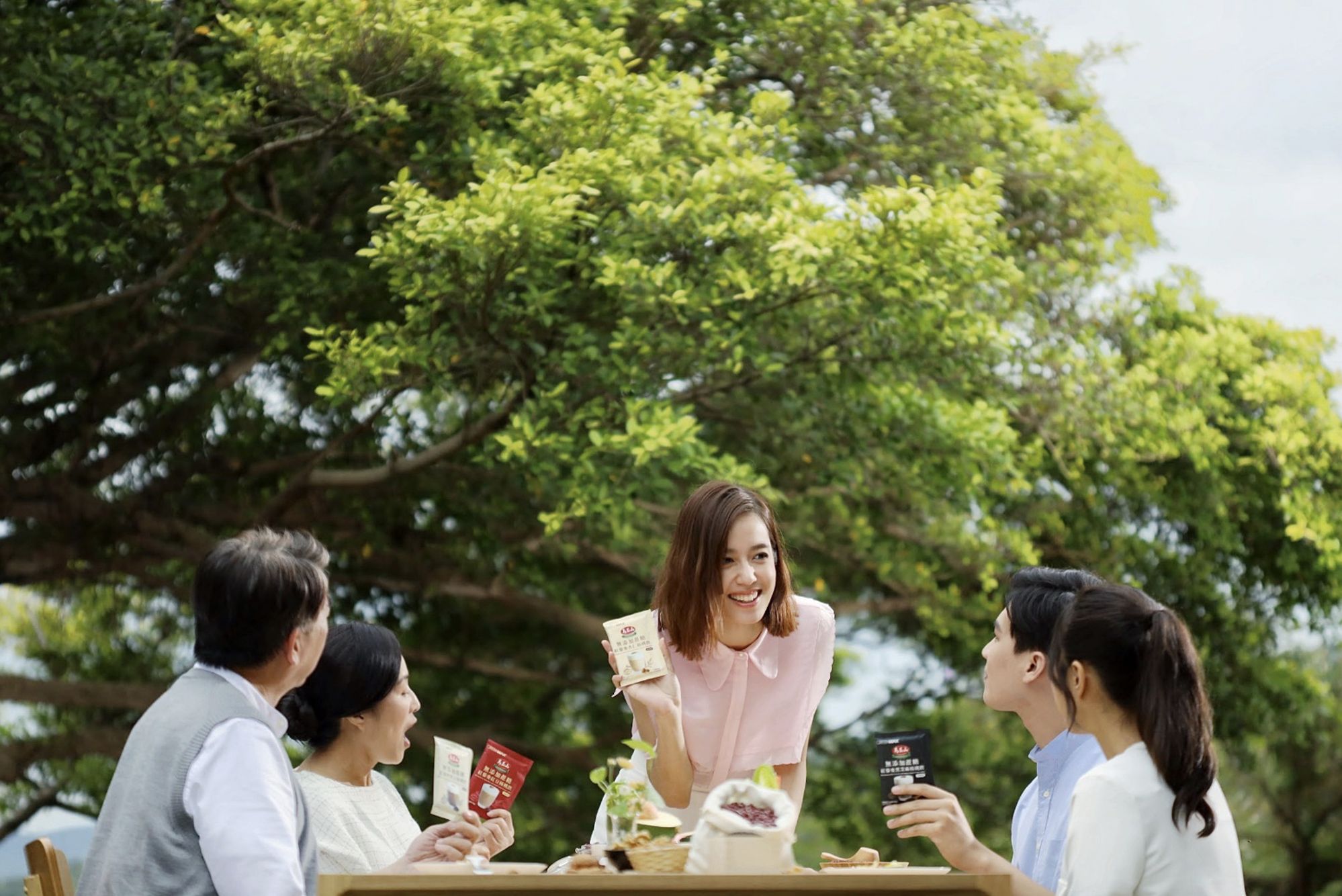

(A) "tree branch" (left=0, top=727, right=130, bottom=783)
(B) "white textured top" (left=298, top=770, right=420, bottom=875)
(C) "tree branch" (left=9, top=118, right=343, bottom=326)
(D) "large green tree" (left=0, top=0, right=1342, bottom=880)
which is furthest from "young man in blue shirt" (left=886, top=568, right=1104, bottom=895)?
(A) "tree branch" (left=0, top=727, right=130, bottom=783)

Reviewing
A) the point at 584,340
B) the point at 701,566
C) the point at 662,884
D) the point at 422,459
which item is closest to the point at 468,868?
the point at 662,884

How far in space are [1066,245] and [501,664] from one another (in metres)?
4.62

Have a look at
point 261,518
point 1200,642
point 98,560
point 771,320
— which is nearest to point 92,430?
point 98,560

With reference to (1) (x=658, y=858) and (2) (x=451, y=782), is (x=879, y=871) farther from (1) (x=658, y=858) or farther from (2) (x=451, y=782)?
(2) (x=451, y=782)

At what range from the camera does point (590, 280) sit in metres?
6.84

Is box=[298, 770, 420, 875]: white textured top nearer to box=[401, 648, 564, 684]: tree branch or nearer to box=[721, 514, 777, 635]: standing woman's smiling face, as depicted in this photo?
box=[721, 514, 777, 635]: standing woman's smiling face

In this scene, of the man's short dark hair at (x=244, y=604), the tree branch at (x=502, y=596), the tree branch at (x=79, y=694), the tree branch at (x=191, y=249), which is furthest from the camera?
the tree branch at (x=502, y=596)

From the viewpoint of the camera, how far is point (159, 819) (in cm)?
234

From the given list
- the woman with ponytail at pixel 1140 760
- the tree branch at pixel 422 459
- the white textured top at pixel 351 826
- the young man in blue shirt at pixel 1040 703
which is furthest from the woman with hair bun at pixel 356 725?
the tree branch at pixel 422 459

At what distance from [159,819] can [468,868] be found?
0.46m

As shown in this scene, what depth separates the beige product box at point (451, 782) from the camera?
8.41 ft

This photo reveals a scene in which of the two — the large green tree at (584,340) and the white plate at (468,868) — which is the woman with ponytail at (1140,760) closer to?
the white plate at (468,868)

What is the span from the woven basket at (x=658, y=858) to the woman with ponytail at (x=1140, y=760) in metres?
0.58

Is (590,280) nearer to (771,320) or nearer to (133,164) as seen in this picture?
(771,320)
